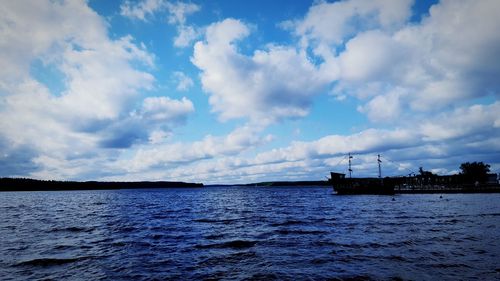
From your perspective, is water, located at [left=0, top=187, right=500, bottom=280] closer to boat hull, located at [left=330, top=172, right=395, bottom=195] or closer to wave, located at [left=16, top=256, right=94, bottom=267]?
wave, located at [left=16, top=256, right=94, bottom=267]

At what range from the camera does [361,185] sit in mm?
115625

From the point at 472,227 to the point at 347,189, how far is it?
296 feet

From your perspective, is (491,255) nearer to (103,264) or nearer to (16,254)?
(103,264)

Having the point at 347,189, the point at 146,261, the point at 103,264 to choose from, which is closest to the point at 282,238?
the point at 146,261

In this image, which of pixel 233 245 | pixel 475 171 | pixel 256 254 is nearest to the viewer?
pixel 256 254

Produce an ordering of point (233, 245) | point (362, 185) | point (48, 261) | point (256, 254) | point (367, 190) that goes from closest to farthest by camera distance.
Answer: point (48, 261)
point (256, 254)
point (233, 245)
point (367, 190)
point (362, 185)

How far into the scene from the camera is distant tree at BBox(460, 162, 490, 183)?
150 m

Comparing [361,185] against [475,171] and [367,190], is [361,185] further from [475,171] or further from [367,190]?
[475,171]

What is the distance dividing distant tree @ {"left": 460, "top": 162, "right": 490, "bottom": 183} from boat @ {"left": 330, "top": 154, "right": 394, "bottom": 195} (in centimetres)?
6901

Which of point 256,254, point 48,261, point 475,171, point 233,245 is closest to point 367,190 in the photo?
point 475,171

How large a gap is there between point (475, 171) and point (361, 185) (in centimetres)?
8083

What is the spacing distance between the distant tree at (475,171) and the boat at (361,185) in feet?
226

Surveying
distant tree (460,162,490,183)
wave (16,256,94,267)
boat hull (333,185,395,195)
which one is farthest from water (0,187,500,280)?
distant tree (460,162,490,183)

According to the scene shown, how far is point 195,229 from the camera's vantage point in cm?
3108
